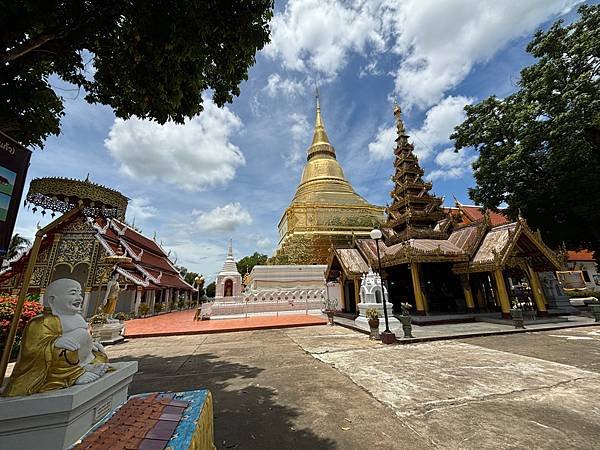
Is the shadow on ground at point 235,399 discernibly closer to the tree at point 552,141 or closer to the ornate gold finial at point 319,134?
the tree at point 552,141

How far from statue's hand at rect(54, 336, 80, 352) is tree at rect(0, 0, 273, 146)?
163 inches

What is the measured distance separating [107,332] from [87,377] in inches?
361

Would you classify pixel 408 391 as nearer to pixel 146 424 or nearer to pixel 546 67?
pixel 146 424

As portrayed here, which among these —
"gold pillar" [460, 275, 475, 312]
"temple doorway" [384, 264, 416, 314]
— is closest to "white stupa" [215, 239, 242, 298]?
"temple doorway" [384, 264, 416, 314]

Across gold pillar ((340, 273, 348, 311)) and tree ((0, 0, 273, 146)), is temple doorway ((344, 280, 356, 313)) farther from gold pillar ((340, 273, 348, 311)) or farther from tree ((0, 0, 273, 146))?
tree ((0, 0, 273, 146))

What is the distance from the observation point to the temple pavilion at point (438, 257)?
10672mm

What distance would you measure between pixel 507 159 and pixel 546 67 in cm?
548

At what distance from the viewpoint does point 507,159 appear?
1524 centimetres

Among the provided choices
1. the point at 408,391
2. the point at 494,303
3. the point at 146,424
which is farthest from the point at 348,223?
the point at 146,424

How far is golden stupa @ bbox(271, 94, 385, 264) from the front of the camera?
26.2m

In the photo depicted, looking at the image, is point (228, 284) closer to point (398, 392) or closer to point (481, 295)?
point (481, 295)

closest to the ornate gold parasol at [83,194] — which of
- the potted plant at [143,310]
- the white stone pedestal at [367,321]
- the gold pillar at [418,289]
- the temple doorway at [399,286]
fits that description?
the white stone pedestal at [367,321]

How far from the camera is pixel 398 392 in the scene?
12.8ft

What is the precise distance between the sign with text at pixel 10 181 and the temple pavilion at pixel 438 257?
448 inches
